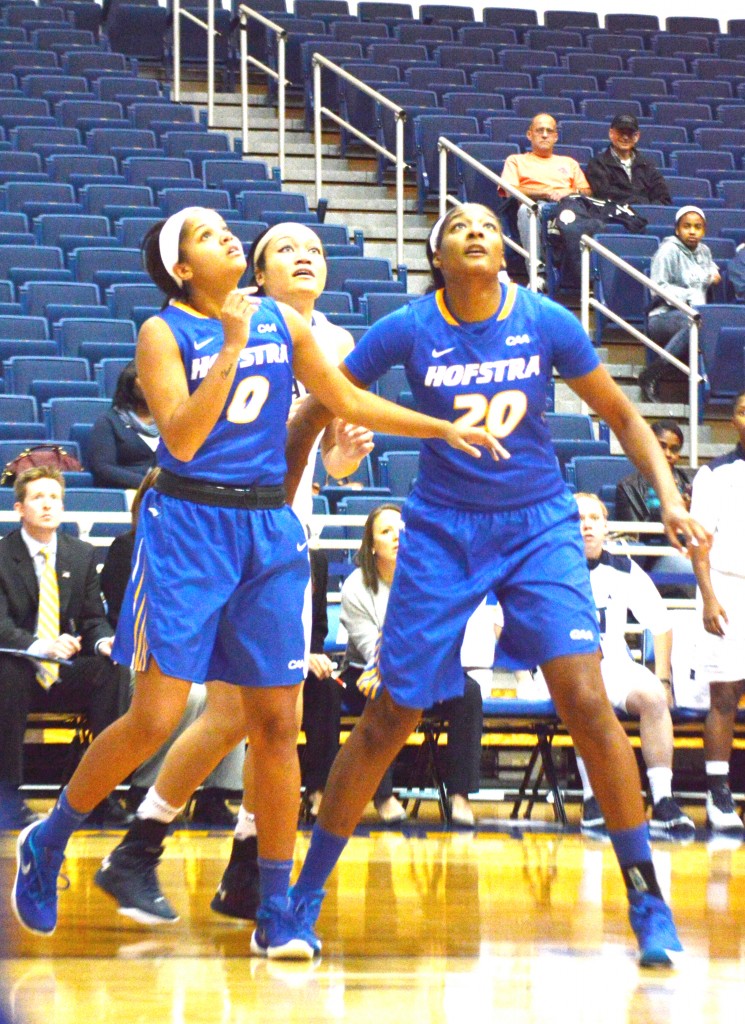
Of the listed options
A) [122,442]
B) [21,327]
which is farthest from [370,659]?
[21,327]

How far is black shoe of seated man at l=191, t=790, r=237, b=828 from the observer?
5.82m

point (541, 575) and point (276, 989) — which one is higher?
point (541, 575)

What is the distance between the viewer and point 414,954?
3.35 metres

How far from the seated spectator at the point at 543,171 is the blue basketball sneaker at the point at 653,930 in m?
7.61

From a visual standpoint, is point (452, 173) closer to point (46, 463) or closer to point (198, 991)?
point (46, 463)

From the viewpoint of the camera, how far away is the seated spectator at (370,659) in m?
5.95

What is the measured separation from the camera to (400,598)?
11.3 feet

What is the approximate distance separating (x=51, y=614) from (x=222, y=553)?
9.45ft

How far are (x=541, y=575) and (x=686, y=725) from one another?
3.65 meters

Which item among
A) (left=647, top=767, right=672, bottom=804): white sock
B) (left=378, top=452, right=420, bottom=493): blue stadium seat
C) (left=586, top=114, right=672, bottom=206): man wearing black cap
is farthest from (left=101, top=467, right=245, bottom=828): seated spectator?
(left=586, top=114, right=672, bottom=206): man wearing black cap

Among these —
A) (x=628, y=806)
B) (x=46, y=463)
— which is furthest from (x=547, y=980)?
(x=46, y=463)

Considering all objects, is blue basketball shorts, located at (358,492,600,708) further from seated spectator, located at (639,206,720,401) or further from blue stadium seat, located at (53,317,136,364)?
seated spectator, located at (639,206,720,401)

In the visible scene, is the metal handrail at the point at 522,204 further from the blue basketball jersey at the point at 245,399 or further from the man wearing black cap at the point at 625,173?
the blue basketball jersey at the point at 245,399

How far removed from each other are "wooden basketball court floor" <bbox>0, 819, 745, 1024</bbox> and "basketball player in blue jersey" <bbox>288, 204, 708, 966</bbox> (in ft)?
0.70
